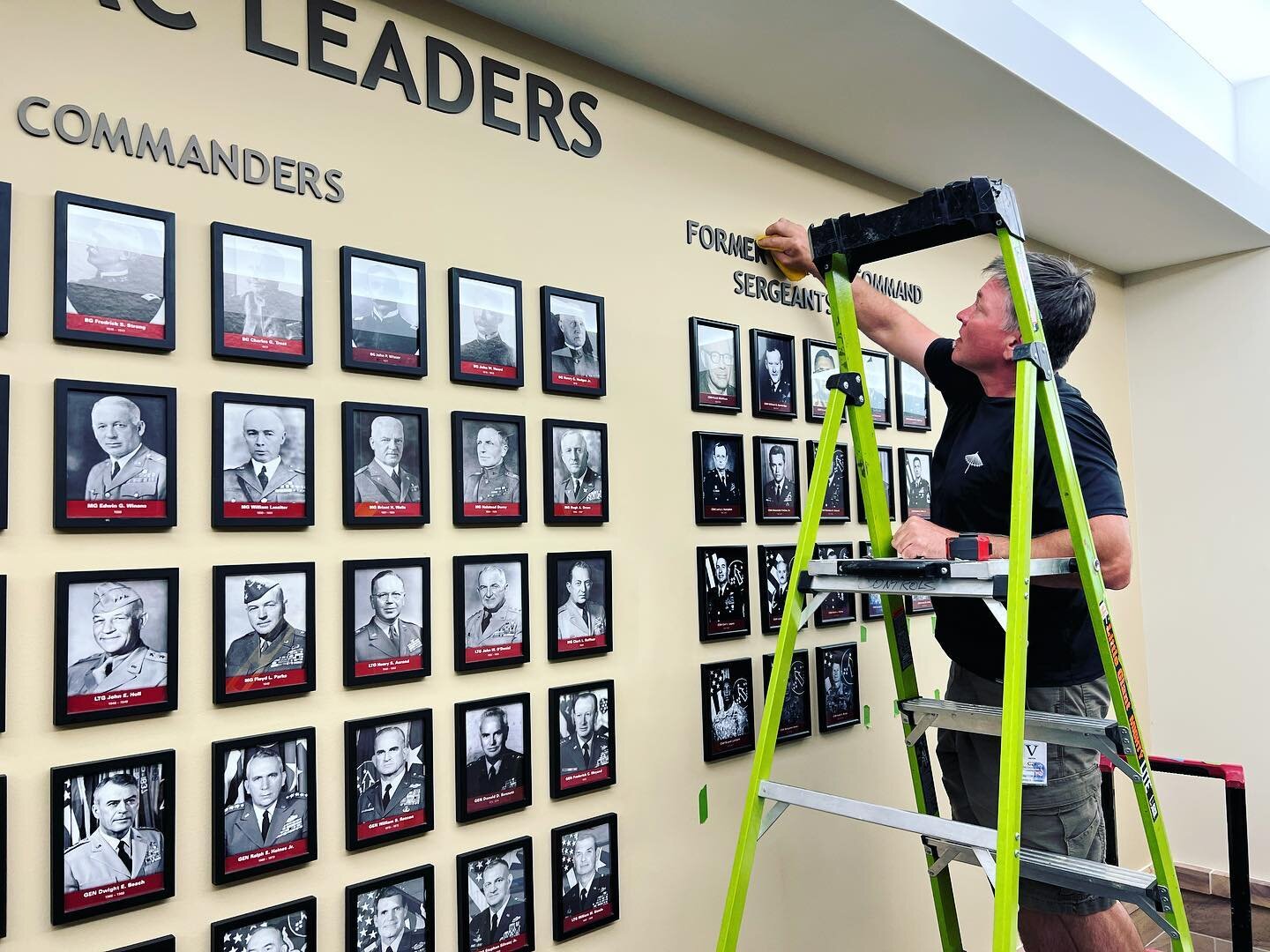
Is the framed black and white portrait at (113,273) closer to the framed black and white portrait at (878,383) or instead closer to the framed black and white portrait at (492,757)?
the framed black and white portrait at (492,757)

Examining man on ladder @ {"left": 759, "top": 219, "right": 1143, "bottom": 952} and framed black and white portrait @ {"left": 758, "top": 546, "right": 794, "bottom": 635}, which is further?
framed black and white portrait @ {"left": 758, "top": 546, "right": 794, "bottom": 635}

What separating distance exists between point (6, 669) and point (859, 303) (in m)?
2.01

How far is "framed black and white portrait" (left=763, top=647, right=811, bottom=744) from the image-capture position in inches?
93.1

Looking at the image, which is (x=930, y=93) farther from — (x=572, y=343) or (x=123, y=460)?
(x=123, y=460)

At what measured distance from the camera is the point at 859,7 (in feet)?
6.32

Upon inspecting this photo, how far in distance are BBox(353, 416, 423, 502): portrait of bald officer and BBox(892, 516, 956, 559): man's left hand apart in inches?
36.4

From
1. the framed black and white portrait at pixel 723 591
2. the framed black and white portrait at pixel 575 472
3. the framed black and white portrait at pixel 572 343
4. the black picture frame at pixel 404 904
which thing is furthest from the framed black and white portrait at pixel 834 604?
the black picture frame at pixel 404 904

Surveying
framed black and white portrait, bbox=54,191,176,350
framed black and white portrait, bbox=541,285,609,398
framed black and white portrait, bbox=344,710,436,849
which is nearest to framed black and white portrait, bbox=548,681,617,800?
framed black and white portrait, bbox=344,710,436,849

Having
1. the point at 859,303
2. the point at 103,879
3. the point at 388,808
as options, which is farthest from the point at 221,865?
the point at 859,303

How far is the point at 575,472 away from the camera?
6.46ft

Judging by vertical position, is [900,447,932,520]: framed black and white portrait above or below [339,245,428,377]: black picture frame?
below

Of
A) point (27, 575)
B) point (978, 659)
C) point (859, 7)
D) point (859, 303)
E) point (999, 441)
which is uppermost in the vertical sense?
point (859, 7)

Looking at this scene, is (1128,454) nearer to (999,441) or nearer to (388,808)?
(999,441)

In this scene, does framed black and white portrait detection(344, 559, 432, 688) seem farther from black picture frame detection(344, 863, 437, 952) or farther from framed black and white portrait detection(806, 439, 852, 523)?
framed black and white portrait detection(806, 439, 852, 523)
